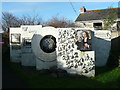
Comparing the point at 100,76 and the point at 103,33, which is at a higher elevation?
the point at 103,33

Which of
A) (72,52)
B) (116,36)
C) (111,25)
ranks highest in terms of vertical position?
(111,25)

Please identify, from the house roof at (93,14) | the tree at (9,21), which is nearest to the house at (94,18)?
the house roof at (93,14)

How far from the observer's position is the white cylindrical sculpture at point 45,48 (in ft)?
43.8

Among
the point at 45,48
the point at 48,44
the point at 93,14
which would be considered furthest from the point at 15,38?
the point at 93,14

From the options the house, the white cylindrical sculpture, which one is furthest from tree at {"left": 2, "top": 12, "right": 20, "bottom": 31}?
the white cylindrical sculpture

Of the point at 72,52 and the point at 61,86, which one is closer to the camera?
the point at 61,86

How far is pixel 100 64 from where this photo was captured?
1516cm

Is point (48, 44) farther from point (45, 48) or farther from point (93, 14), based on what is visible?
point (93, 14)

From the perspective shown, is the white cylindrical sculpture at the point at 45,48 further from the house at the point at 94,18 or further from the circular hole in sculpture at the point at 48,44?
the house at the point at 94,18

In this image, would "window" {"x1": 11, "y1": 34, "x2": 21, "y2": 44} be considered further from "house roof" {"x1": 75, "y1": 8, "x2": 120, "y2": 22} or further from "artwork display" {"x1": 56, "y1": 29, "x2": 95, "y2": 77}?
"house roof" {"x1": 75, "y1": 8, "x2": 120, "y2": 22}

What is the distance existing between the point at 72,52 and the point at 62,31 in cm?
152

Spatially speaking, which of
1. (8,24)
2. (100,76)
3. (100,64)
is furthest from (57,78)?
(8,24)

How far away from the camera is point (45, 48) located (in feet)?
44.0

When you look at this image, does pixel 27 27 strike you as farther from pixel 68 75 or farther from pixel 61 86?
pixel 61 86
